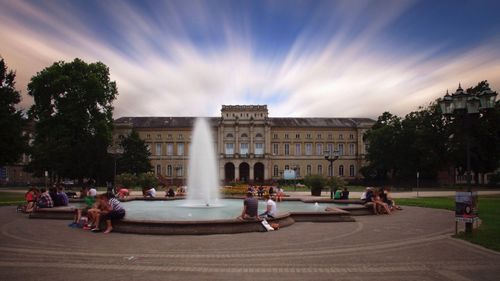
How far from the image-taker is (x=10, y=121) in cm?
4031

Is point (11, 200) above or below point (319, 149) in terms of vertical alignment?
below

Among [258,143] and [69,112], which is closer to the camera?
[69,112]

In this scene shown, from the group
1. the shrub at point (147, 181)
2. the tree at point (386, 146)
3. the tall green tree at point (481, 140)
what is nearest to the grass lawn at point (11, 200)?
the shrub at point (147, 181)

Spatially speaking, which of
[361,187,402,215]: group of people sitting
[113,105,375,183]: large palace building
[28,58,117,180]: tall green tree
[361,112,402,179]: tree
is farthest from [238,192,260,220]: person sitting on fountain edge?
[113,105,375,183]: large palace building

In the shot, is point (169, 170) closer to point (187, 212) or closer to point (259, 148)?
point (259, 148)

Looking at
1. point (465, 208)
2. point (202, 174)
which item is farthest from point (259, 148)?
point (465, 208)

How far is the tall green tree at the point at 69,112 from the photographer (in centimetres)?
5362

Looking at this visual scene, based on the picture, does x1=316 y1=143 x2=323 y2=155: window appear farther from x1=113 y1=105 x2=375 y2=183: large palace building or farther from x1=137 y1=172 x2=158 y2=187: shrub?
x1=137 y1=172 x2=158 y2=187: shrub

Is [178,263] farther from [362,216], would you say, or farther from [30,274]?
[362,216]

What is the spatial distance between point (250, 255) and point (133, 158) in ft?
213

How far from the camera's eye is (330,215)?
17.6 metres

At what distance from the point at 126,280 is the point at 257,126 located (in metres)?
88.6

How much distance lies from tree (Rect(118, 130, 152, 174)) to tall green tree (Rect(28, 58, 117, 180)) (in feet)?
40.1

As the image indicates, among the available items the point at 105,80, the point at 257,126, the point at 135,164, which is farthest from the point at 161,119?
the point at 105,80
